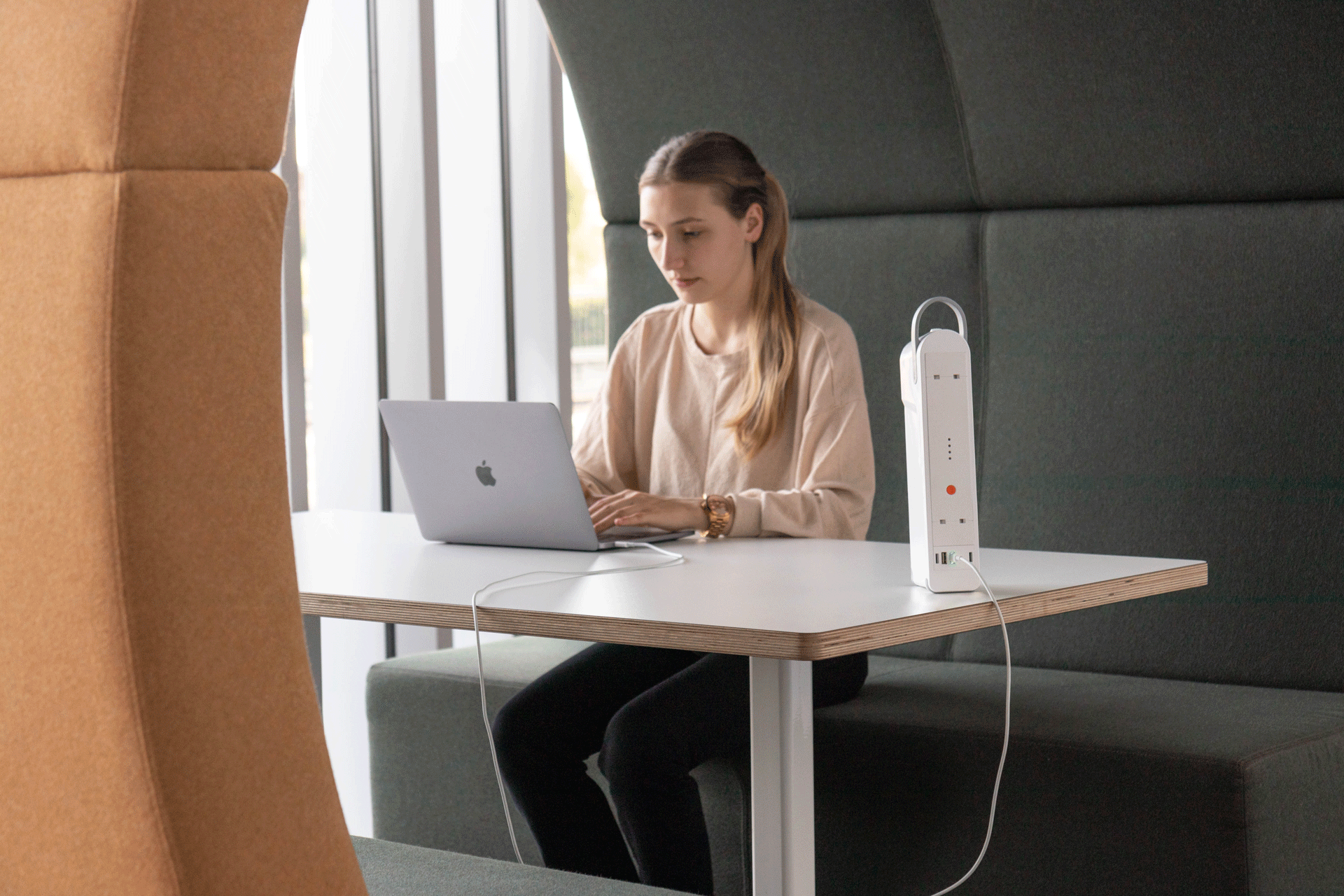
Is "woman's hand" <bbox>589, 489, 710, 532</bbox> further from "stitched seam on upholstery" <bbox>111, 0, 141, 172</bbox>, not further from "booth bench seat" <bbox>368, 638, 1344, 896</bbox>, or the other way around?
"stitched seam on upholstery" <bbox>111, 0, 141, 172</bbox>

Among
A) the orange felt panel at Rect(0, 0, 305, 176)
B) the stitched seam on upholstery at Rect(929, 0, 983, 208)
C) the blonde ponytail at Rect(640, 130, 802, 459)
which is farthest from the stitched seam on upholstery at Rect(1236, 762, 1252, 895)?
the orange felt panel at Rect(0, 0, 305, 176)

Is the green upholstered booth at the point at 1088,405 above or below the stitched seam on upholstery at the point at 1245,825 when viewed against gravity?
above

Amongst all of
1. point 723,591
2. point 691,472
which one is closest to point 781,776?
point 723,591

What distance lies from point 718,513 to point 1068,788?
1.99ft

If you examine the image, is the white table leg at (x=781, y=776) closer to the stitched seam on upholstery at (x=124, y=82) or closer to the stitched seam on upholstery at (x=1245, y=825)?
the stitched seam on upholstery at (x=1245, y=825)

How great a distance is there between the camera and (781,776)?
5.19 ft

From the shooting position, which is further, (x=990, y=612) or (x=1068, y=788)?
(x=1068, y=788)

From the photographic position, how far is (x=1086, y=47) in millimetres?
2486

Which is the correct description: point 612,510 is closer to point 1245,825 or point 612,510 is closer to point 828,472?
point 828,472

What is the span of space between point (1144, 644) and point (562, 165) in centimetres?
206

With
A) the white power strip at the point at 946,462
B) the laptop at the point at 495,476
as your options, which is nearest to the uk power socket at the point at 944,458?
the white power strip at the point at 946,462

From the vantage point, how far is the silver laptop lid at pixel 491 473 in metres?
1.88

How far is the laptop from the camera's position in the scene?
1.88 meters

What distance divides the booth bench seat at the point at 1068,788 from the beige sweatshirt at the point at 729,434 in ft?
1.09
